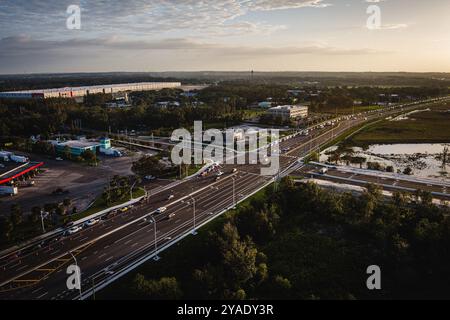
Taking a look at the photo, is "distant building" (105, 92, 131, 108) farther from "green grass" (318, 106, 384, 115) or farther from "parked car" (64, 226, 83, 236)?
"parked car" (64, 226, 83, 236)

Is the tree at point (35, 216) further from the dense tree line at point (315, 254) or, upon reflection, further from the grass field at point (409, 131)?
the grass field at point (409, 131)

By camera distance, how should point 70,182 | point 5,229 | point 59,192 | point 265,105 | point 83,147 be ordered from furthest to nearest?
point 265,105 → point 83,147 → point 70,182 → point 59,192 → point 5,229

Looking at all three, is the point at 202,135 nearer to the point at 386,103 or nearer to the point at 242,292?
the point at 242,292

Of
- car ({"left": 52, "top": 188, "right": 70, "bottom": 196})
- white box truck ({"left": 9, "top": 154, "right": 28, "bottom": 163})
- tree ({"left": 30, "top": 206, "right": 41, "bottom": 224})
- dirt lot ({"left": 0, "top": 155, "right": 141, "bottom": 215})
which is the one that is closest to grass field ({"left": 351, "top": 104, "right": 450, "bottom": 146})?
dirt lot ({"left": 0, "top": 155, "right": 141, "bottom": 215})

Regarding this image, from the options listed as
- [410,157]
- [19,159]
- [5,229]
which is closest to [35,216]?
[5,229]

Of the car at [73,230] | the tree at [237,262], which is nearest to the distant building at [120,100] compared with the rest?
the car at [73,230]

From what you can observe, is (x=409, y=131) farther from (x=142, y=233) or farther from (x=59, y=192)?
(x=59, y=192)

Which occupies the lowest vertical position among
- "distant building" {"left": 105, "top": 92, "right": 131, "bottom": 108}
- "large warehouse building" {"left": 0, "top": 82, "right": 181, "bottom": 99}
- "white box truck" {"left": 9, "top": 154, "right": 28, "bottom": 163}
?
"white box truck" {"left": 9, "top": 154, "right": 28, "bottom": 163}
